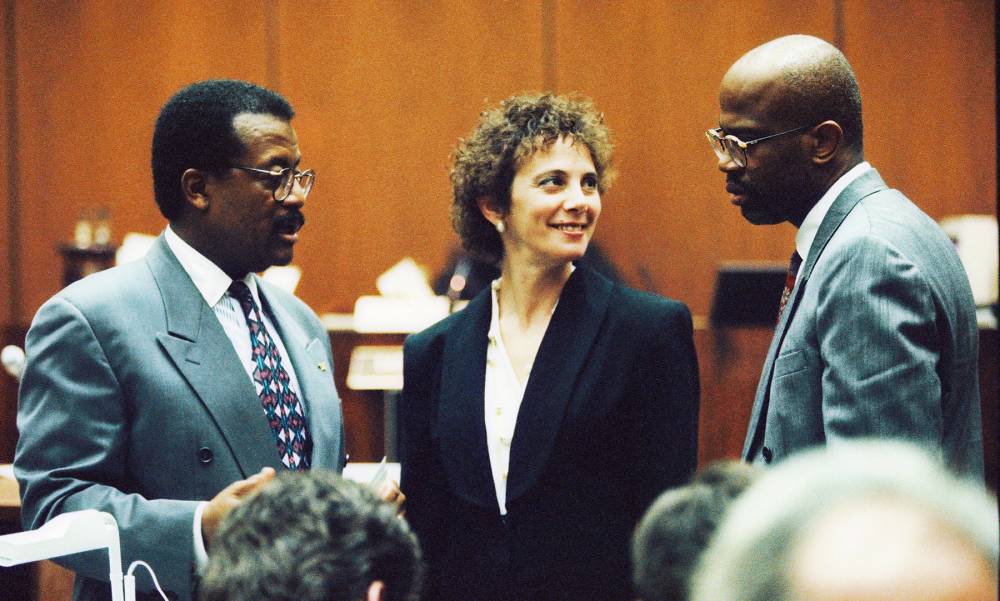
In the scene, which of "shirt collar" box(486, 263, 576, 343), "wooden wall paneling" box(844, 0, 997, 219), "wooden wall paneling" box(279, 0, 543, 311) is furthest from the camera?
"wooden wall paneling" box(279, 0, 543, 311)

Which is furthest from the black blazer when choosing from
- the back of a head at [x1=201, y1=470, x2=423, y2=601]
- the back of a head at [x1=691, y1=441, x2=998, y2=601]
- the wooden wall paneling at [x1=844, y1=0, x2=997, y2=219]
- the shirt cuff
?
the wooden wall paneling at [x1=844, y1=0, x2=997, y2=219]

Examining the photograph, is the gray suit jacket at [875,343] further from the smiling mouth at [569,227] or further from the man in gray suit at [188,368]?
the man in gray suit at [188,368]

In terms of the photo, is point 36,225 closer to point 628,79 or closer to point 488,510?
point 628,79

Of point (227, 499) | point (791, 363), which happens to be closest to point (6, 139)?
point (227, 499)

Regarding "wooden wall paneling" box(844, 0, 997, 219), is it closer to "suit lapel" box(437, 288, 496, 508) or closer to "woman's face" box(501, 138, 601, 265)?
"woman's face" box(501, 138, 601, 265)

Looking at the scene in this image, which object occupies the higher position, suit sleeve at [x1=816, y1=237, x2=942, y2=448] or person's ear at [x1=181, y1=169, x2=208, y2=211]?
person's ear at [x1=181, y1=169, x2=208, y2=211]

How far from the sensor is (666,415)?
7.11ft

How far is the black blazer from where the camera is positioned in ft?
7.04

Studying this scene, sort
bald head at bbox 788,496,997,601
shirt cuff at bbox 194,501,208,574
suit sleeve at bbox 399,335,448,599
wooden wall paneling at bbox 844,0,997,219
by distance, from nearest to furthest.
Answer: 1. bald head at bbox 788,496,997,601
2. shirt cuff at bbox 194,501,208,574
3. suit sleeve at bbox 399,335,448,599
4. wooden wall paneling at bbox 844,0,997,219

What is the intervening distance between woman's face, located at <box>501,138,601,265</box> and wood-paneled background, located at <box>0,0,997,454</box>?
449cm

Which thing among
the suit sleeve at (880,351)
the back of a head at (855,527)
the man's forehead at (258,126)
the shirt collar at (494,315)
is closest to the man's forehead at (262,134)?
the man's forehead at (258,126)

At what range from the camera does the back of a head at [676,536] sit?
2.91 ft

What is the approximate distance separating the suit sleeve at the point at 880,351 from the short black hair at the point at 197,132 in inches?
42.6

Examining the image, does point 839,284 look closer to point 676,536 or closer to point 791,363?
point 791,363
